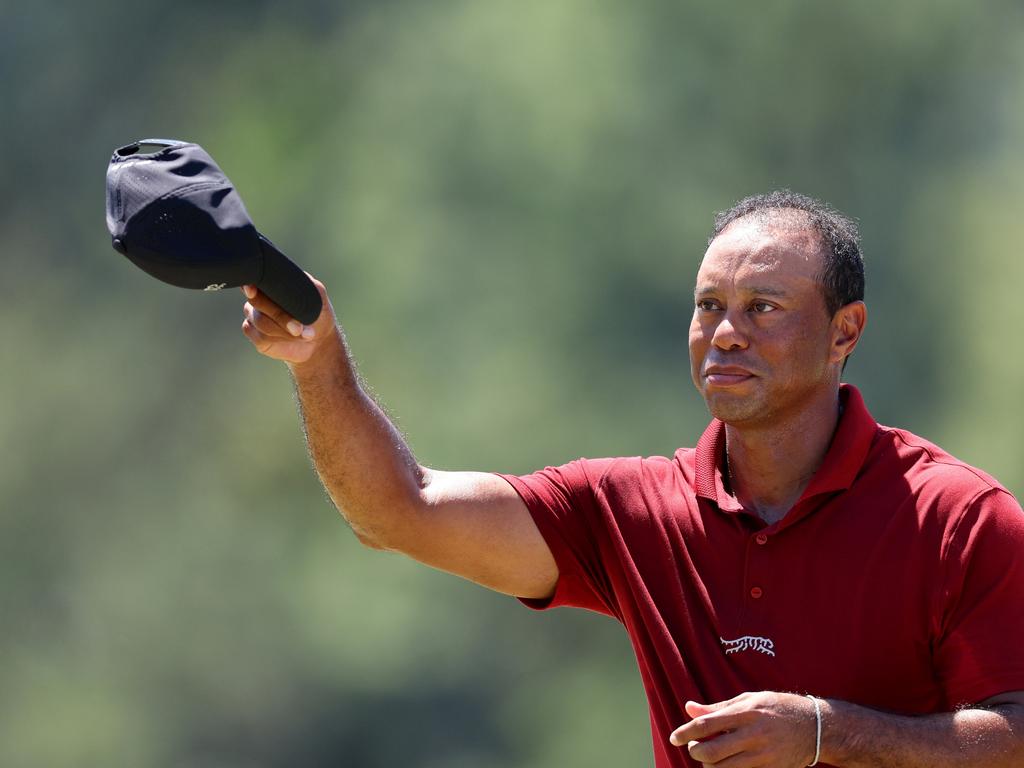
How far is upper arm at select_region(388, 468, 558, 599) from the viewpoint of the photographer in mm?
3135

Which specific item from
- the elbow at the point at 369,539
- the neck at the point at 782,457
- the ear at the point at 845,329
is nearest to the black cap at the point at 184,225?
the elbow at the point at 369,539

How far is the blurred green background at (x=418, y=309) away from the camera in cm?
955

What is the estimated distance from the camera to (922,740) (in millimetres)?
2672

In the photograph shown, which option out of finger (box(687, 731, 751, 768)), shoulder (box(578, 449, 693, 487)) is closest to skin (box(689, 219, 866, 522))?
shoulder (box(578, 449, 693, 487))

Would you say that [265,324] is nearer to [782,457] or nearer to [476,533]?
[476,533]

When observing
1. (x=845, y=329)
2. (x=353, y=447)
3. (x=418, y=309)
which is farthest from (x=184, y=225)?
(x=418, y=309)

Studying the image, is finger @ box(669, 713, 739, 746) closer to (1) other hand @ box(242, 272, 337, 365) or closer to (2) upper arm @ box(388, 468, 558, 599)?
(2) upper arm @ box(388, 468, 558, 599)

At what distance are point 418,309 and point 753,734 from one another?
7.49 metres

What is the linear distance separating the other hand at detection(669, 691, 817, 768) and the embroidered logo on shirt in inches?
11.1

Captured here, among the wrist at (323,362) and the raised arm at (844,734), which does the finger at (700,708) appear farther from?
the wrist at (323,362)

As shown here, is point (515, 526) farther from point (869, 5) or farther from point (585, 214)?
point (869, 5)

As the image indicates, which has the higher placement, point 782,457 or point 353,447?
point 353,447

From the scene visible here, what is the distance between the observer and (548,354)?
386 inches

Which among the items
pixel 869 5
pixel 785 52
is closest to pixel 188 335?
pixel 785 52
